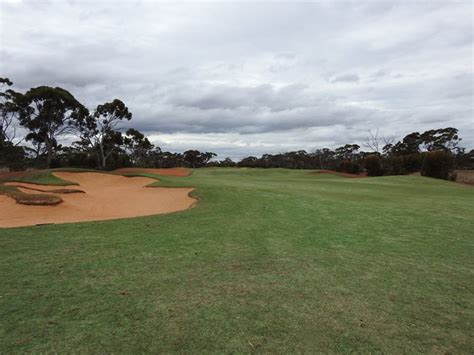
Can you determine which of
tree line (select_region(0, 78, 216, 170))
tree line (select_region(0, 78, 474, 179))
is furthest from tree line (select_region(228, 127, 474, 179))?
tree line (select_region(0, 78, 216, 170))

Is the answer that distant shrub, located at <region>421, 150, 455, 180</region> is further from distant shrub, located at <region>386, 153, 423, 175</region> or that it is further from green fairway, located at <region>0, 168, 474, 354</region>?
green fairway, located at <region>0, 168, 474, 354</region>

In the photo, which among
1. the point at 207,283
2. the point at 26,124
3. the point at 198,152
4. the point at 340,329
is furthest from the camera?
the point at 198,152

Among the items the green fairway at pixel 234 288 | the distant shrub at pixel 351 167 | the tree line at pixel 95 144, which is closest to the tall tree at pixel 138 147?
the tree line at pixel 95 144

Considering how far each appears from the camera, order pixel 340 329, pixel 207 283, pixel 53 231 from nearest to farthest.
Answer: pixel 340 329 → pixel 207 283 → pixel 53 231

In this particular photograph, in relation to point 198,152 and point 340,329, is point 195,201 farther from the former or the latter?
point 198,152

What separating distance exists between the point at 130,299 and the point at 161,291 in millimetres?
405

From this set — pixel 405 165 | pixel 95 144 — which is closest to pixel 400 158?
pixel 405 165

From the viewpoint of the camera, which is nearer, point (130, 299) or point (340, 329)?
point (340, 329)

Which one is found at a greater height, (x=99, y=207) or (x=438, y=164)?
(x=438, y=164)

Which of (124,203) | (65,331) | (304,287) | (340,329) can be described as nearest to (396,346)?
(340,329)

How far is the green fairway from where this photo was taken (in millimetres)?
3070

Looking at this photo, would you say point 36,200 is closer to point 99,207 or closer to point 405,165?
point 99,207

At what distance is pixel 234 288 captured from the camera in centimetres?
425

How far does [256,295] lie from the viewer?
13.4 ft
